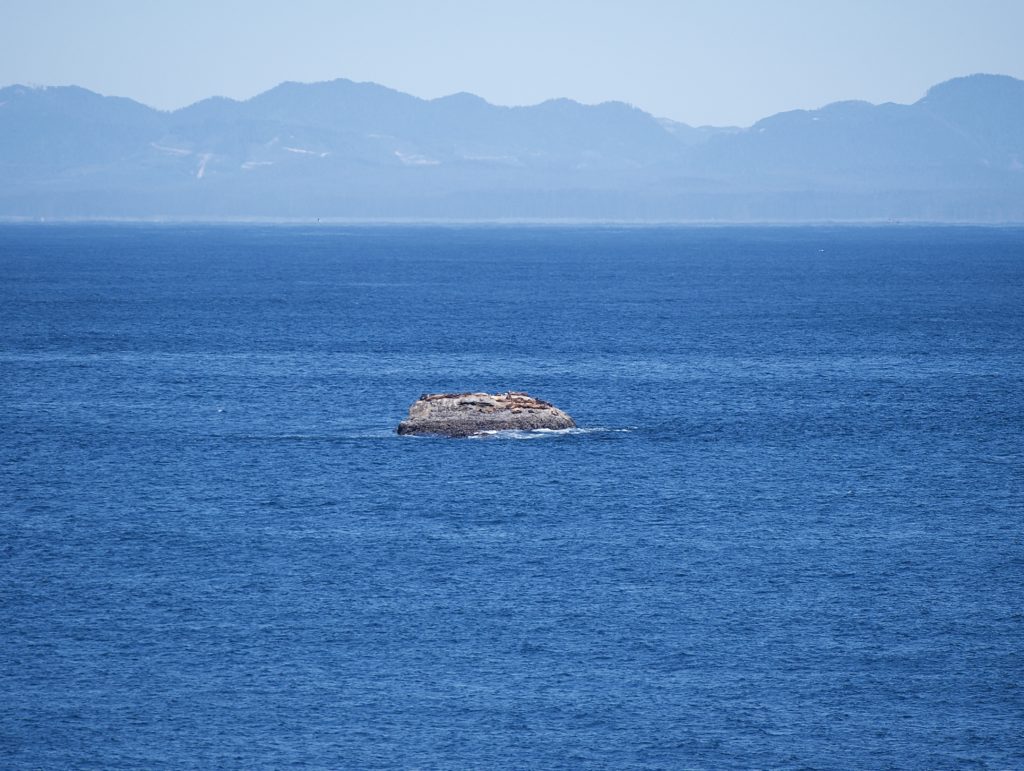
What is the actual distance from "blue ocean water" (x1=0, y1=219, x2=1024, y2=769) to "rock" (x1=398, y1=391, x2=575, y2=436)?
1.18m

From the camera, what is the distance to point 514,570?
6150 cm

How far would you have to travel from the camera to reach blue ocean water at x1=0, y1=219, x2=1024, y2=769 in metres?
45.7

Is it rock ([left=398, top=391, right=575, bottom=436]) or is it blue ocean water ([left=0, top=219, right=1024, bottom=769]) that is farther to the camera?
rock ([left=398, top=391, right=575, bottom=436])

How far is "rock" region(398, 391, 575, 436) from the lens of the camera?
87.6 metres

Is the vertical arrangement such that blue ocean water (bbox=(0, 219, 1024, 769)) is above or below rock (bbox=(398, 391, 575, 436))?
below

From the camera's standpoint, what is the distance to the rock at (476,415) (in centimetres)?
8762

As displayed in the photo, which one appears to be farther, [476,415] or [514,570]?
[476,415]

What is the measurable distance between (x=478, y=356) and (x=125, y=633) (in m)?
75.2

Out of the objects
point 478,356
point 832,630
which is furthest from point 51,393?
point 832,630

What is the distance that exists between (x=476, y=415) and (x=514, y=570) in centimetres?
2690

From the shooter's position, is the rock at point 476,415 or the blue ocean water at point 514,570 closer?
the blue ocean water at point 514,570

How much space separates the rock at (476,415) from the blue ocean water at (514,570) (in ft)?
3.89

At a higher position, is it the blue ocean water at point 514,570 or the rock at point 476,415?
the rock at point 476,415

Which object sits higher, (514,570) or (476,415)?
(476,415)
